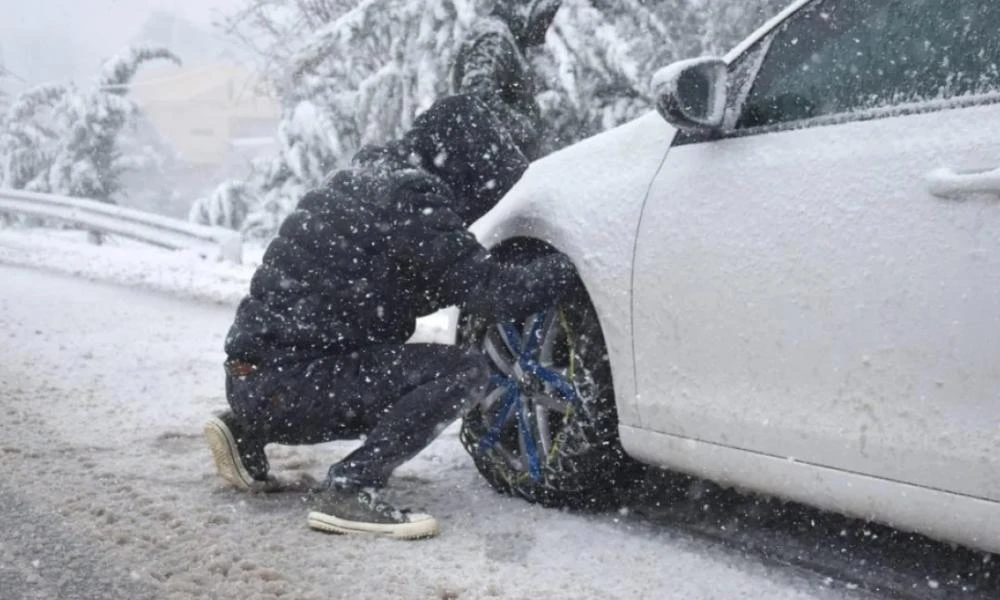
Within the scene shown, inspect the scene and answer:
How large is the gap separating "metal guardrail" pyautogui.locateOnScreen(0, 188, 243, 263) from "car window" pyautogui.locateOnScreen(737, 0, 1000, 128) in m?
8.13

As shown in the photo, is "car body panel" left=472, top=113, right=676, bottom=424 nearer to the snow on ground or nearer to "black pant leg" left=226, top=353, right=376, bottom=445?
"black pant leg" left=226, top=353, right=376, bottom=445

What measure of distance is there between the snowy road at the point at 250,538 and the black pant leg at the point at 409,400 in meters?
A: 0.23

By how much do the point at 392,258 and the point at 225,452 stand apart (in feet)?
3.04

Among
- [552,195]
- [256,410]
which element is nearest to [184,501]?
[256,410]

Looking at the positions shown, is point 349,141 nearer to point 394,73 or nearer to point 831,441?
point 394,73

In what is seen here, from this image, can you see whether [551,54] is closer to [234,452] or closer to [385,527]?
[234,452]

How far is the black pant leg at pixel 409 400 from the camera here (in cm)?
314

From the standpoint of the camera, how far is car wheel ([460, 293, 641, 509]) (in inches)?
122

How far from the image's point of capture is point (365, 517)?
310 cm

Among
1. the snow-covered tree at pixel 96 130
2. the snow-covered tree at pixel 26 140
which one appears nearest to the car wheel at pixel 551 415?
the snow-covered tree at pixel 96 130

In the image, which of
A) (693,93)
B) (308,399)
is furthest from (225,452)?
(693,93)

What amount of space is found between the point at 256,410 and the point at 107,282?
6.82 meters

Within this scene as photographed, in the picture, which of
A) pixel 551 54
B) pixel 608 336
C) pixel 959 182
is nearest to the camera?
pixel 959 182

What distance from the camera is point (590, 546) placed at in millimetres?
3029
